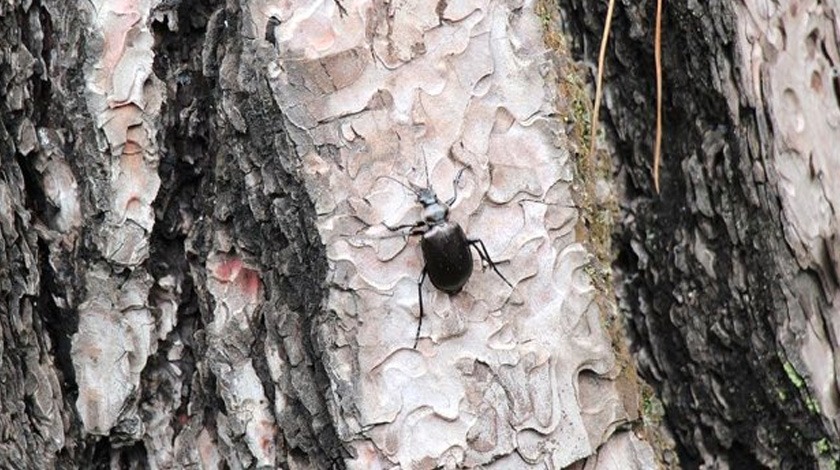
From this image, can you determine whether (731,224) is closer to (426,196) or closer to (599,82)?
(599,82)

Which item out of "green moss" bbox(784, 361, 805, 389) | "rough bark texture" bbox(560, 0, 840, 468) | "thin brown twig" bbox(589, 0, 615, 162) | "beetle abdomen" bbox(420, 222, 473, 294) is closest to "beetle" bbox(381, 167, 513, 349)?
"beetle abdomen" bbox(420, 222, 473, 294)

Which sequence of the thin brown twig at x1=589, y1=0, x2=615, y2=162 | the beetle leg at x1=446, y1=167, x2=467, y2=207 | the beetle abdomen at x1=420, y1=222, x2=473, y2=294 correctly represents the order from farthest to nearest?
the thin brown twig at x1=589, y1=0, x2=615, y2=162 → the beetle leg at x1=446, y1=167, x2=467, y2=207 → the beetle abdomen at x1=420, y1=222, x2=473, y2=294

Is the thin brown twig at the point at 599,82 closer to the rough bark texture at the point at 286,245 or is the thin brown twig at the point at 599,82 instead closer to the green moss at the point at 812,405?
the rough bark texture at the point at 286,245

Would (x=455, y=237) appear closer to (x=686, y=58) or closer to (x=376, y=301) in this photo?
(x=376, y=301)

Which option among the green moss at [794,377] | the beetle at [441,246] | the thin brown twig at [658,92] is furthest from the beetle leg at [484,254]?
the green moss at [794,377]

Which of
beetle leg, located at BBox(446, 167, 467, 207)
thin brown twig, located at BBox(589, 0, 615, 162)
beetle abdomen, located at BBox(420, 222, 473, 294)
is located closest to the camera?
beetle abdomen, located at BBox(420, 222, 473, 294)

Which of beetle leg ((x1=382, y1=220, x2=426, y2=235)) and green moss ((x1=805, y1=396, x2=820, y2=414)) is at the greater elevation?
beetle leg ((x1=382, y1=220, x2=426, y2=235))

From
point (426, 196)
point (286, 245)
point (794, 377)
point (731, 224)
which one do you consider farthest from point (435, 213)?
point (794, 377)

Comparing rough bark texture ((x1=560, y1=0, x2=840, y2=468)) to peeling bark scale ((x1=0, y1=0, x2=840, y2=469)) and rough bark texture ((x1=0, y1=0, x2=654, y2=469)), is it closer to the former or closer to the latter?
peeling bark scale ((x1=0, y1=0, x2=840, y2=469))
